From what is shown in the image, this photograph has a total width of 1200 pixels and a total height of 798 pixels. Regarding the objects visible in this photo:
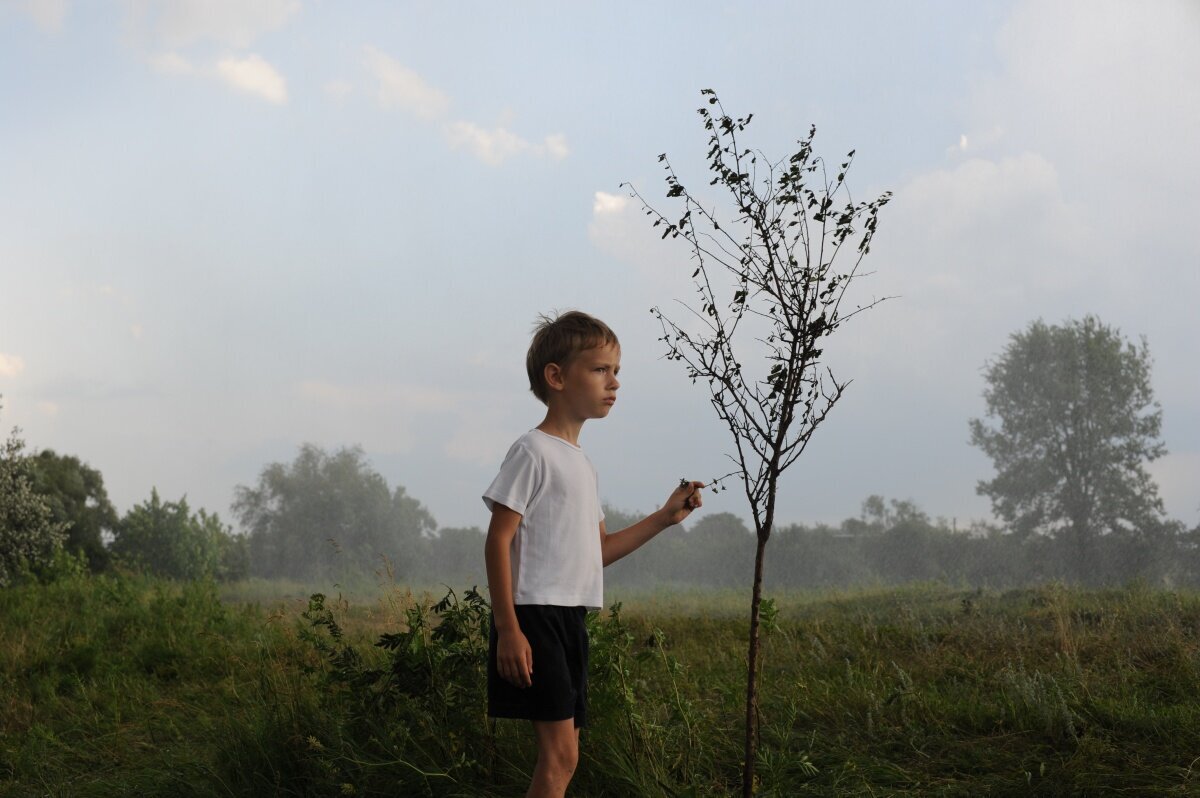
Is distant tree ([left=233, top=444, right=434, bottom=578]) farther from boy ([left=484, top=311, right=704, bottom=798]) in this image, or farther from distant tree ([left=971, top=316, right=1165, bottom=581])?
boy ([left=484, top=311, right=704, bottom=798])

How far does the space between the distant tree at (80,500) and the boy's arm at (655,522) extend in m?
21.6

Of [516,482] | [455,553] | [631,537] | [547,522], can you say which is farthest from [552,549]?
[455,553]

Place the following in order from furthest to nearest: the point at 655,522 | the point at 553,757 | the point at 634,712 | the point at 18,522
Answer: the point at 18,522 < the point at 634,712 < the point at 655,522 < the point at 553,757

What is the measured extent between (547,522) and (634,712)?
1.26m

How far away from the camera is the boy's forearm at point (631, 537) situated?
3.79m

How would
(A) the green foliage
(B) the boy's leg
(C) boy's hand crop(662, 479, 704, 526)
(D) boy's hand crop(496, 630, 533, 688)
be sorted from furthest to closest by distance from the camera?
(A) the green foliage
(C) boy's hand crop(662, 479, 704, 526)
(B) the boy's leg
(D) boy's hand crop(496, 630, 533, 688)

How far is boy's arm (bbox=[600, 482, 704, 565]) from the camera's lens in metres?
3.71

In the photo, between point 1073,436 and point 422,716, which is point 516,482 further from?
point 1073,436

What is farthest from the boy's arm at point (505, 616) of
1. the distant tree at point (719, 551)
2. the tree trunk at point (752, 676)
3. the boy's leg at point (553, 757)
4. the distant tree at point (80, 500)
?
the distant tree at point (719, 551)

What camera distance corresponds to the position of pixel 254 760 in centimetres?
491

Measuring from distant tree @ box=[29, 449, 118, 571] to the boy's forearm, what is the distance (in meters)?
21.6

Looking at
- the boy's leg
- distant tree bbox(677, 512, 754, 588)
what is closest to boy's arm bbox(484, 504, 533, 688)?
the boy's leg

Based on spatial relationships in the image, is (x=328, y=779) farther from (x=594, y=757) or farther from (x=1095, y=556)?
(x=1095, y=556)

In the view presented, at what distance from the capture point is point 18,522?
17.7 m
